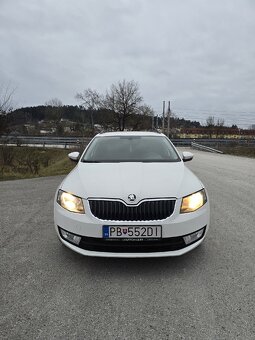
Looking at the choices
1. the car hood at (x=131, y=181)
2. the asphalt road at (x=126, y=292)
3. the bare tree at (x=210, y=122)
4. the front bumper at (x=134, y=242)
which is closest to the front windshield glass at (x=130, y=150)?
the car hood at (x=131, y=181)

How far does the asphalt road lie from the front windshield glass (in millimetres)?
1322

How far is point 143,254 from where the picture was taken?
3037mm

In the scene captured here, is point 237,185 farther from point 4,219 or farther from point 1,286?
point 1,286

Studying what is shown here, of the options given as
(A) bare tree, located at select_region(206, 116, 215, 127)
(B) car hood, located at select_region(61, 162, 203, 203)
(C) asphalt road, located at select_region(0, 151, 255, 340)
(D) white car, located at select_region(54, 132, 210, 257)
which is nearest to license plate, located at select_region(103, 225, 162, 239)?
(D) white car, located at select_region(54, 132, 210, 257)

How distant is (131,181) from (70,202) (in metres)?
0.71

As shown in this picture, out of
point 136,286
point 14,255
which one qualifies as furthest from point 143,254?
point 14,255

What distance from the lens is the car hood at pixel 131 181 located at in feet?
10.4

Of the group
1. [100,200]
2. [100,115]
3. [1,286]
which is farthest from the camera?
[100,115]

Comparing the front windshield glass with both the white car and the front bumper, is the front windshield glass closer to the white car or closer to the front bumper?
the white car

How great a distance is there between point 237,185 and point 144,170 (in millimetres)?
5758

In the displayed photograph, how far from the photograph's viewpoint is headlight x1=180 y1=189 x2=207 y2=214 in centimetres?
320

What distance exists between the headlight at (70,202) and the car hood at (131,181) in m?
0.06

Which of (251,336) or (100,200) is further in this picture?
(100,200)

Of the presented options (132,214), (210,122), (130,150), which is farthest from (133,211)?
(210,122)
